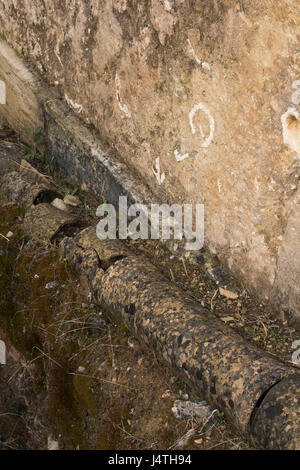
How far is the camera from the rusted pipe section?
6.12 ft

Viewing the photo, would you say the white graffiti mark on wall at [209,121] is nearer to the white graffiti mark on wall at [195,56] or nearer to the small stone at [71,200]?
the white graffiti mark on wall at [195,56]

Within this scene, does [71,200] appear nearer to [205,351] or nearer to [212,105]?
[212,105]

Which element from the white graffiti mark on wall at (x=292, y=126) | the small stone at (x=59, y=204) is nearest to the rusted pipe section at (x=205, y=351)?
the small stone at (x=59, y=204)

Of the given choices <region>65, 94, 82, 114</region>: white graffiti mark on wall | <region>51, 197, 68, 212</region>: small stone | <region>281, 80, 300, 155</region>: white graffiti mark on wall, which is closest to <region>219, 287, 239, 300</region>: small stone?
<region>281, 80, 300, 155</region>: white graffiti mark on wall

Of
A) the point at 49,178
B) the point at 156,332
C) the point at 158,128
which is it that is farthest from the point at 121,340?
the point at 49,178

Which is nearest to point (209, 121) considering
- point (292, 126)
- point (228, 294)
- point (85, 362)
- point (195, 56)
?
point (195, 56)

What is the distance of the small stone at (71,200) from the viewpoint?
3.27 meters

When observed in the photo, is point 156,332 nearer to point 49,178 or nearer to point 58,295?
point 58,295

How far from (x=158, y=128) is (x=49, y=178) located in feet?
3.65

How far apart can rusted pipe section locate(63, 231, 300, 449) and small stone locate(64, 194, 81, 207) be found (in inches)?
21.8

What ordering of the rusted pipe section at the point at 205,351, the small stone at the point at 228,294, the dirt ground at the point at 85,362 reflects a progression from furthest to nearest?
the small stone at the point at 228,294, the dirt ground at the point at 85,362, the rusted pipe section at the point at 205,351

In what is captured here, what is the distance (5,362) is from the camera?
2.84 metres

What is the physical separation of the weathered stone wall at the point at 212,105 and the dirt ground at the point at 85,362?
0.73ft

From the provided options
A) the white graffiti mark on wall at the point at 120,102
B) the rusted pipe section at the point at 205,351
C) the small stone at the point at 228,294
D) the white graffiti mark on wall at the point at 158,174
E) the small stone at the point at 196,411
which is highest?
the white graffiti mark on wall at the point at 120,102
